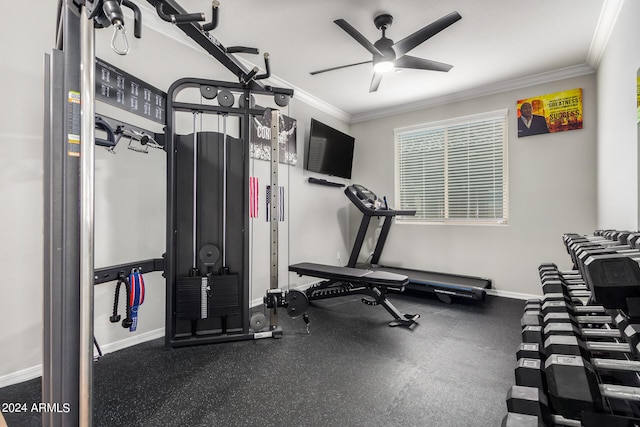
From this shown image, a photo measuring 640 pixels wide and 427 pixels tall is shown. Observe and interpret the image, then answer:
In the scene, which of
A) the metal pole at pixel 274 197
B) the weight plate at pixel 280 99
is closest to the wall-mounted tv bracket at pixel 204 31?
the weight plate at pixel 280 99

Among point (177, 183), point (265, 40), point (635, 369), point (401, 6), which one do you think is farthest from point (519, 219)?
point (177, 183)

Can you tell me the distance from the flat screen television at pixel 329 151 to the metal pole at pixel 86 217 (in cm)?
324

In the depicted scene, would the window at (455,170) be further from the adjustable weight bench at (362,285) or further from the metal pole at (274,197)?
the metal pole at (274,197)

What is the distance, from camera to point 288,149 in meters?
3.91

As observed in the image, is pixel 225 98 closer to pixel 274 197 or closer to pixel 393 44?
pixel 274 197

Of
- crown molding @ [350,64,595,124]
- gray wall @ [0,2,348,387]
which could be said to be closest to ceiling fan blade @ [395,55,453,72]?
gray wall @ [0,2,348,387]

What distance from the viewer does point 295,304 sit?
257cm

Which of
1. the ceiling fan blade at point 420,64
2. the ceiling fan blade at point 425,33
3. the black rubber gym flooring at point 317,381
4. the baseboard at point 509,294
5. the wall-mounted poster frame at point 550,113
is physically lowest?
the black rubber gym flooring at point 317,381

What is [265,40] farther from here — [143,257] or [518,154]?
[518,154]

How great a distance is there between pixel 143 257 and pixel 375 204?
112 inches

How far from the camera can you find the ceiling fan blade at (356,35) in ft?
7.44

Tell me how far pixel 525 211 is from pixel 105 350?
4.70 m

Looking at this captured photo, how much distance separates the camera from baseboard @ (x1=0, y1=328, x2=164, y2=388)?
1750 millimetres

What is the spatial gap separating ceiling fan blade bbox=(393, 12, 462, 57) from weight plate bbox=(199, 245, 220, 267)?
7.82 ft
